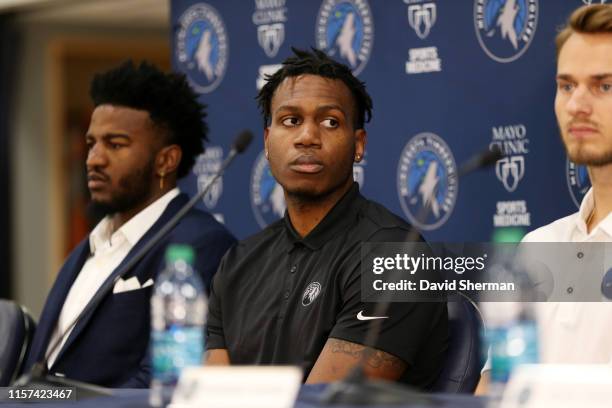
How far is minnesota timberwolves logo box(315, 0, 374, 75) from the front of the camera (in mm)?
4270

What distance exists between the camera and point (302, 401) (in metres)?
2.23

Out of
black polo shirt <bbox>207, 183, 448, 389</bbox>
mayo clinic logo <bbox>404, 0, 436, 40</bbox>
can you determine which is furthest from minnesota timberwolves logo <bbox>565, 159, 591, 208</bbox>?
mayo clinic logo <bbox>404, 0, 436, 40</bbox>

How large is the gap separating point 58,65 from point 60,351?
17.1 feet

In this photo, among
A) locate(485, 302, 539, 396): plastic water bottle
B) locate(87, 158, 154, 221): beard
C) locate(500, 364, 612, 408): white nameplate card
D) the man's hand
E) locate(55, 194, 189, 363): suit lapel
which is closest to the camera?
locate(500, 364, 612, 408): white nameplate card

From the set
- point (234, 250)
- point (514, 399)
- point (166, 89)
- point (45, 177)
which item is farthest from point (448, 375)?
point (45, 177)

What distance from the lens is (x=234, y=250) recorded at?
347 centimetres

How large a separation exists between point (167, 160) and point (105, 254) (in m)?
0.41

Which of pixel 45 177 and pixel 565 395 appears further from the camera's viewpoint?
pixel 45 177

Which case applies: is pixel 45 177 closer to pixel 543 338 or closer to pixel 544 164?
pixel 544 164

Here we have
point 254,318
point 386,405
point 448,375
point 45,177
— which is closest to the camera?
point 386,405

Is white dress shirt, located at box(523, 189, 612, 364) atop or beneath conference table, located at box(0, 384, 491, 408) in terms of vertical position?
beneath

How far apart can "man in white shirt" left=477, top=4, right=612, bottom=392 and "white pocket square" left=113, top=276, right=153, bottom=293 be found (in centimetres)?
128

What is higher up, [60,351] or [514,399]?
[514,399]

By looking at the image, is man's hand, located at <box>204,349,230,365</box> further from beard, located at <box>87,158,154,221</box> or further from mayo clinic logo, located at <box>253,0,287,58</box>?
mayo clinic logo, located at <box>253,0,287,58</box>
